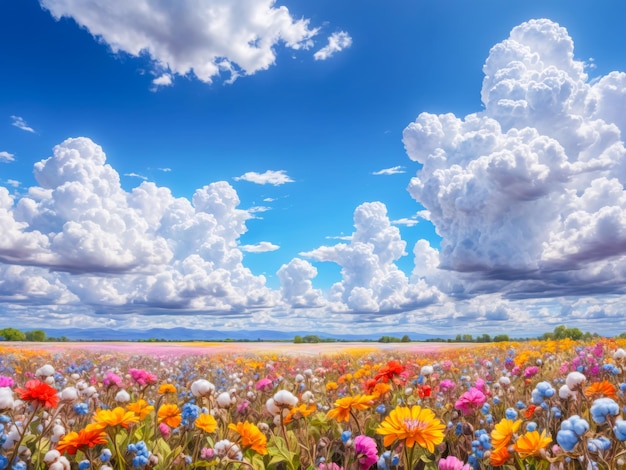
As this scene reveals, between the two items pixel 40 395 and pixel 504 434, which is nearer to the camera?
pixel 504 434

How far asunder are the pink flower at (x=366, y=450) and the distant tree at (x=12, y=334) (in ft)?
248

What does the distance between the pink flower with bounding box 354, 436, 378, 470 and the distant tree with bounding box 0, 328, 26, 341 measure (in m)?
75.7

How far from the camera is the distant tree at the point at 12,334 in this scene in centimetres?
6650

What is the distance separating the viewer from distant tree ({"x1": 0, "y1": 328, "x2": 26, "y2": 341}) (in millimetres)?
66500

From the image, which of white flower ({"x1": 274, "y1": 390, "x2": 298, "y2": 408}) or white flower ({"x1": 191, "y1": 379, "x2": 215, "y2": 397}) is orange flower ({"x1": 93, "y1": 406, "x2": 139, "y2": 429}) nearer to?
white flower ({"x1": 191, "y1": 379, "x2": 215, "y2": 397})

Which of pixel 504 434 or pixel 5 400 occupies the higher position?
pixel 5 400

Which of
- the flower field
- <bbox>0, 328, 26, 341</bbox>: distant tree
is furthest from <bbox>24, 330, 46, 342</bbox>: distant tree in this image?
the flower field

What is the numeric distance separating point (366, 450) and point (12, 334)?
76994mm

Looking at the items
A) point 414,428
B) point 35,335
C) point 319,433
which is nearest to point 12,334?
point 35,335

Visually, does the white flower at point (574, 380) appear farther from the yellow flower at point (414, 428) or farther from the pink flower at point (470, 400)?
the yellow flower at point (414, 428)

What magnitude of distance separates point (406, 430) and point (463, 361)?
10495 millimetres

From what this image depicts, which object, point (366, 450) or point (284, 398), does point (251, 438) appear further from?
point (366, 450)

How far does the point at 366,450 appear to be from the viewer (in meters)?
3.01

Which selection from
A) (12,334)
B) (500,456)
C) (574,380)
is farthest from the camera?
(12,334)
